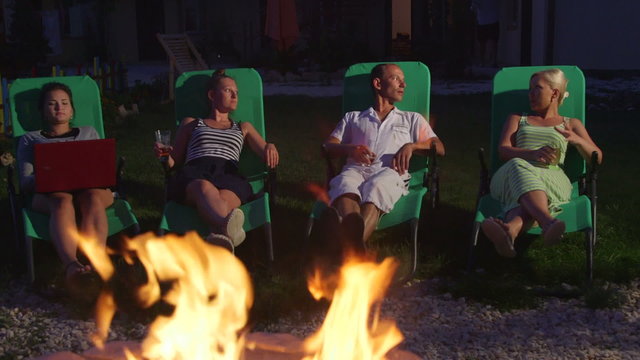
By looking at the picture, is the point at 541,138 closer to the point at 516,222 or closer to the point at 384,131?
the point at 516,222

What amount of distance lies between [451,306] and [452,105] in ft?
25.6

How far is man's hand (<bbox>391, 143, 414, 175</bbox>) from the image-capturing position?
5.09 meters

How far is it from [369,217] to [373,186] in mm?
206

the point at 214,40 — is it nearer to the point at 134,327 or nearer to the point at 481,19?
the point at 481,19

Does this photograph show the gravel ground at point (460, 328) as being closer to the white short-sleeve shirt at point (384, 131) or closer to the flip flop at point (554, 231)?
the flip flop at point (554, 231)

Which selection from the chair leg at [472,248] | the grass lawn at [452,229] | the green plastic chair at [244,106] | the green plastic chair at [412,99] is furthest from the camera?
the green plastic chair at [244,106]

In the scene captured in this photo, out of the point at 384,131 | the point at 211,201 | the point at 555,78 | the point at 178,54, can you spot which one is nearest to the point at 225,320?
the point at 211,201

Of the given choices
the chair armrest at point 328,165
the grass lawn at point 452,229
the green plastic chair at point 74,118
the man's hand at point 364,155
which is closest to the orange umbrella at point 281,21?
the grass lawn at point 452,229

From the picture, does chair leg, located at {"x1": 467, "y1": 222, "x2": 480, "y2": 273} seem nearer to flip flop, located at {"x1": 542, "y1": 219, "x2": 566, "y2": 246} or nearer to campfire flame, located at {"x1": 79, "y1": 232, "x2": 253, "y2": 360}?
flip flop, located at {"x1": 542, "y1": 219, "x2": 566, "y2": 246}

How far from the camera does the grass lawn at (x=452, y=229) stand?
173 inches

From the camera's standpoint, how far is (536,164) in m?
4.93

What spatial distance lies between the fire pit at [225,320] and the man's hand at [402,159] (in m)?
0.87

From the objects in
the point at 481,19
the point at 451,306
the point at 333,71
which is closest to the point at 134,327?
the point at 451,306

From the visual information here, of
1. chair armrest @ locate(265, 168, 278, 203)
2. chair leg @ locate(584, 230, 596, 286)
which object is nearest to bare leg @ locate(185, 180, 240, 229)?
chair armrest @ locate(265, 168, 278, 203)
